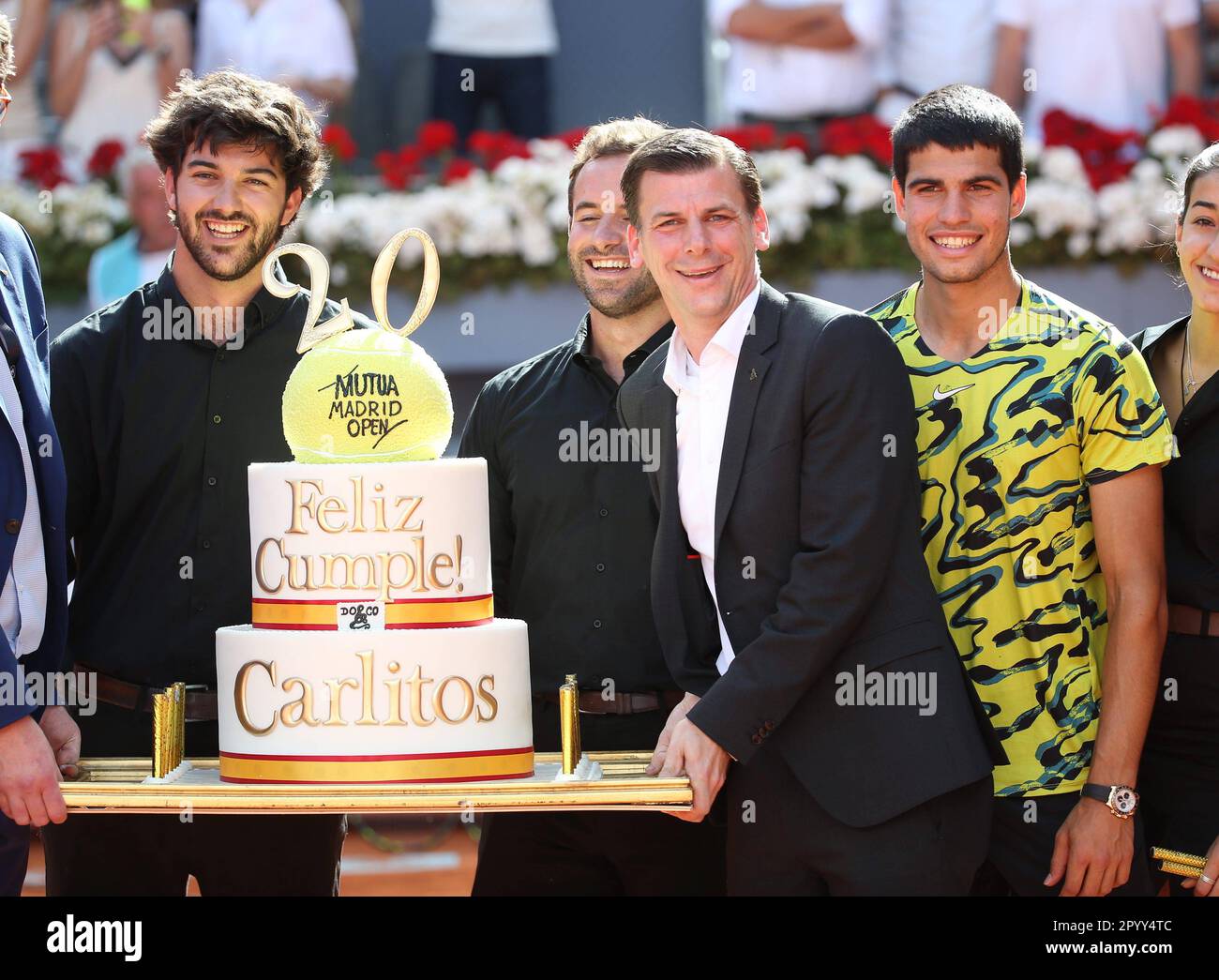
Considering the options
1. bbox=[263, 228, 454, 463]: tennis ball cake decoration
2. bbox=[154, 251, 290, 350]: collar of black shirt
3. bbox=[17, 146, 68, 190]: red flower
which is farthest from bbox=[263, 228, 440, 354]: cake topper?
bbox=[17, 146, 68, 190]: red flower

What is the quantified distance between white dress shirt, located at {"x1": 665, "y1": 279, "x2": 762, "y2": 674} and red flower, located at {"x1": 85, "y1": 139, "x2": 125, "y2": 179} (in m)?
4.74

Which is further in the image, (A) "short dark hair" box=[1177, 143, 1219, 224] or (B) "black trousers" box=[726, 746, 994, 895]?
(A) "short dark hair" box=[1177, 143, 1219, 224]

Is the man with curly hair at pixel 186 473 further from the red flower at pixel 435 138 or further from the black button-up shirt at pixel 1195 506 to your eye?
the red flower at pixel 435 138

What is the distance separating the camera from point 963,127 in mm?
3613

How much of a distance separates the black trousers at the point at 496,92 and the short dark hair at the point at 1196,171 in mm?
4641

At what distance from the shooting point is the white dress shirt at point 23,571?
3549mm

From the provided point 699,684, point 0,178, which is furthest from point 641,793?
point 0,178

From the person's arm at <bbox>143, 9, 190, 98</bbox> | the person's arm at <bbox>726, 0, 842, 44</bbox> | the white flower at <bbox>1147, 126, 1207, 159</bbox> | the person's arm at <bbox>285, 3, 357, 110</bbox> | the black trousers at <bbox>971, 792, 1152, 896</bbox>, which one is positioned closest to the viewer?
the black trousers at <bbox>971, 792, 1152, 896</bbox>

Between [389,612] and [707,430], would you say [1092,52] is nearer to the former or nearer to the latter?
[707,430]

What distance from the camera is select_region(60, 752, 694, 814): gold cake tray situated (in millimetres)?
3072

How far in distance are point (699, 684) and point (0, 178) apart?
565 cm

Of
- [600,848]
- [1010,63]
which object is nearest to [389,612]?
[600,848]

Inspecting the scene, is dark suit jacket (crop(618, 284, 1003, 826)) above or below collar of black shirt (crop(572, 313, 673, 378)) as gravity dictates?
below

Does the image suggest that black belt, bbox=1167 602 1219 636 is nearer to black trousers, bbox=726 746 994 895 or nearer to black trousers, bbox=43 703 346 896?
black trousers, bbox=726 746 994 895
